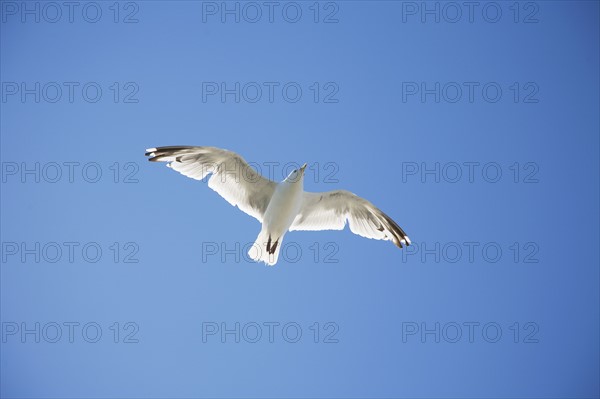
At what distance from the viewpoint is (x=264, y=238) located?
1033 cm

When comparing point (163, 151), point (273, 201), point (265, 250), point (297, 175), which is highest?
point (163, 151)

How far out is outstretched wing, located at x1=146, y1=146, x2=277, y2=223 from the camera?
10.1 m

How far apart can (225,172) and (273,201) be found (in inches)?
28.5

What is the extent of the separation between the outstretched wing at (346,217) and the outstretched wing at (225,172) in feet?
1.90

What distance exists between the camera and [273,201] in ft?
33.4

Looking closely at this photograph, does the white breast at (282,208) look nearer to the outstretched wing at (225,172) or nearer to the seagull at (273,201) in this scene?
the seagull at (273,201)

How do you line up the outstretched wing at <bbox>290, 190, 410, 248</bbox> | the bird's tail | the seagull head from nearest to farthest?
the seagull head → the bird's tail → the outstretched wing at <bbox>290, 190, 410, 248</bbox>

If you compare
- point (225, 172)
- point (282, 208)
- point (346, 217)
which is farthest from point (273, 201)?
point (346, 217)

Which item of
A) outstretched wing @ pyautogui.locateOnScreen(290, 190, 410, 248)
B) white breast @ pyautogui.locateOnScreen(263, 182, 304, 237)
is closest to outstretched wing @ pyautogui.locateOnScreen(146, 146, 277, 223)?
white breast @ pyautogui.locateOnScreen(263, 182, 304, 237)

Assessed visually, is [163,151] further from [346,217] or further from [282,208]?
[346,217]

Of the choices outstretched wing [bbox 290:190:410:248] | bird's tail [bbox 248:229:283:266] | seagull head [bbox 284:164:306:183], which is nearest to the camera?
seagull head [bbox 284:164:306:183]

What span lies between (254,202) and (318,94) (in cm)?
256

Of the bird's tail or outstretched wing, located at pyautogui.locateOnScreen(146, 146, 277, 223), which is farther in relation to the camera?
the bird's tail

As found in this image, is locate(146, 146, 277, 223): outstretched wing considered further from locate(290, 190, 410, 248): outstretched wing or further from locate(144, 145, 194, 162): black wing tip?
locate(290, 190, 410, 248): outstretched wing
